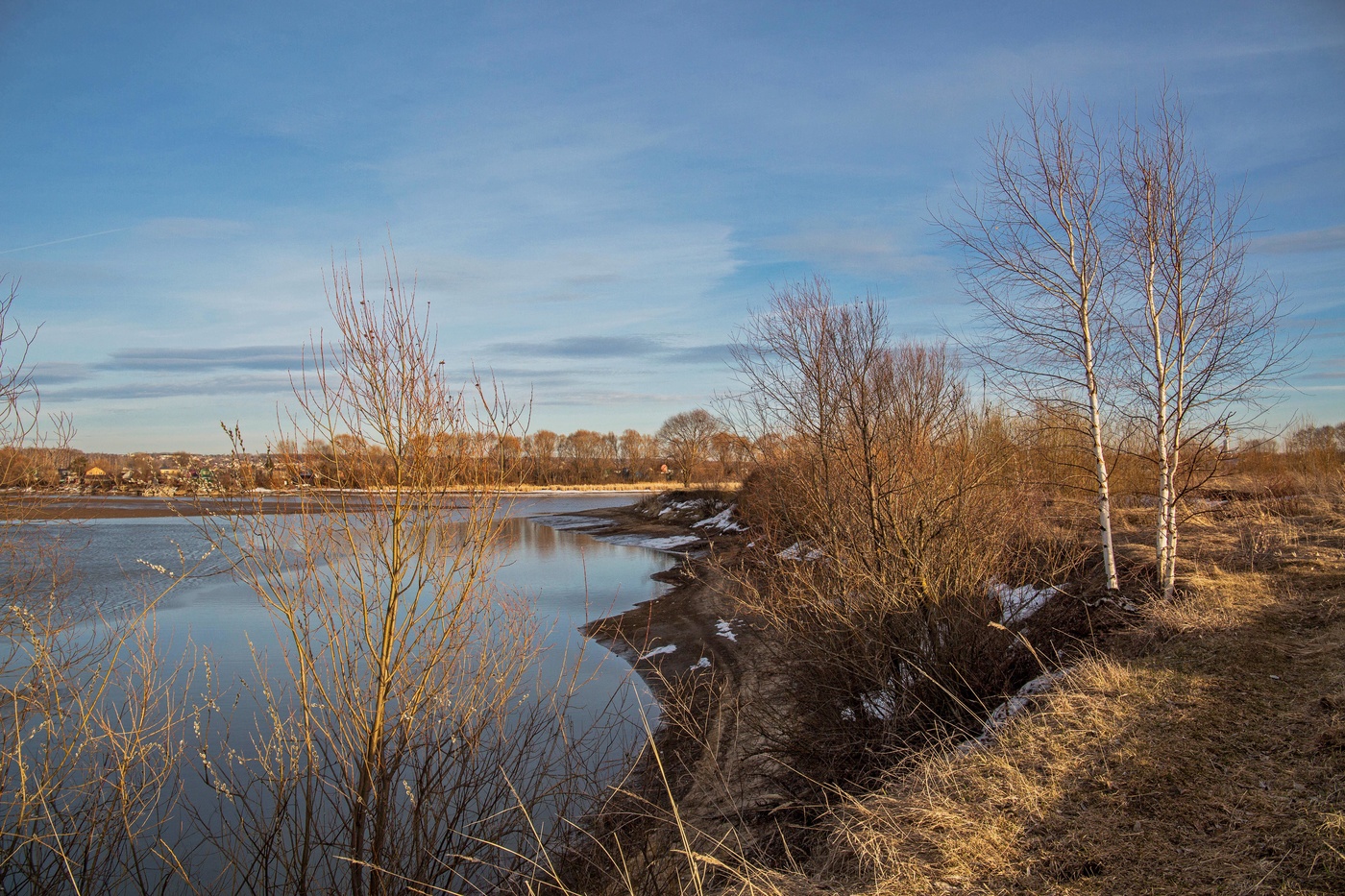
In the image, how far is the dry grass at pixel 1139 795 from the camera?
372cm

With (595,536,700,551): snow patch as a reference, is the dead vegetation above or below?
above

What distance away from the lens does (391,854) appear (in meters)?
4.87

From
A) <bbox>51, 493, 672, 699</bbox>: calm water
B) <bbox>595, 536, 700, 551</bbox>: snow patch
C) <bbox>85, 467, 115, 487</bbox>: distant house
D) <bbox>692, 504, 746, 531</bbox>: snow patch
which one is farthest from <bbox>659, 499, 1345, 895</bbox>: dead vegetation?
<bbox>692, 504, 746, 531</bbox>: snow patch

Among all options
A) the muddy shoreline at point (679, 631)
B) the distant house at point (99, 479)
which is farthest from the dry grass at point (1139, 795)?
the distant house at point (99, 479)

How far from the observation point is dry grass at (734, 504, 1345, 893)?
372 cm

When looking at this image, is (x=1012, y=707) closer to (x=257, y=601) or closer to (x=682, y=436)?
(x=257, y=601)

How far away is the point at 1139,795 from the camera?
4.43 metres

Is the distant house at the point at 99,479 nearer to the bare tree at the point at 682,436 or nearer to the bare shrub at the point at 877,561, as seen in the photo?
the bare shrub at the point at 877,561

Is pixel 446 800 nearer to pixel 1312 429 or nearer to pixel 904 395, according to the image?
pixel 904 395

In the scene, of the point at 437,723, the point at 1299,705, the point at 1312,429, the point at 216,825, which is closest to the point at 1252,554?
the point at 1299,705

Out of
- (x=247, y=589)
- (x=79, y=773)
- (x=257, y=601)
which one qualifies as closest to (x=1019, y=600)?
(x=79, y=773)

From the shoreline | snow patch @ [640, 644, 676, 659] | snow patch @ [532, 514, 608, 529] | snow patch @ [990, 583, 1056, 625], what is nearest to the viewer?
the shoreline

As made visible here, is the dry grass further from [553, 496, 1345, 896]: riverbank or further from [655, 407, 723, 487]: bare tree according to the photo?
[655, 407, 723, 487]: bare tree

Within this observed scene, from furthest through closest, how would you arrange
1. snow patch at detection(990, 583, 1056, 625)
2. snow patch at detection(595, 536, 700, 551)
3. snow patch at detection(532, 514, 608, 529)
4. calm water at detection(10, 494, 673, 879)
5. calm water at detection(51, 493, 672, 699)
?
snow patch at detection(532, 514, 608, 529) < snow patch at detection(595, 536, 700, 551) < calm water at detection(51, 493, 672, 699) < calm water at detection(10, 494, 673, 879) < snow patch at detection(990, 583, 1056, 625)
